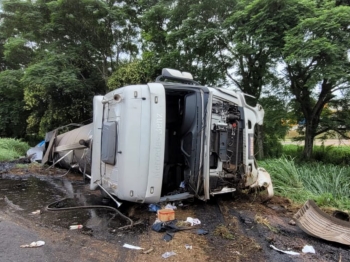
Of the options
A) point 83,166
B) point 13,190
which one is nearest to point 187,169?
point 83,166

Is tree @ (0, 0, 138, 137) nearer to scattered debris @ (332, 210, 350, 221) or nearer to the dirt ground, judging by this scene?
the dirt ground

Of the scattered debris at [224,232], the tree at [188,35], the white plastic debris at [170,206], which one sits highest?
the tree at [188,35]

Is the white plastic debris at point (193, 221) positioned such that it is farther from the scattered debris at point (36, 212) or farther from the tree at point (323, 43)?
the tree at point (323, 43)

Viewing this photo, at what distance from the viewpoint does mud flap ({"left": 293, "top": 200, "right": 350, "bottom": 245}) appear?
2922 millimetres

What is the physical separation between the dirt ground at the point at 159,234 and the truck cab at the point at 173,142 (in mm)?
345

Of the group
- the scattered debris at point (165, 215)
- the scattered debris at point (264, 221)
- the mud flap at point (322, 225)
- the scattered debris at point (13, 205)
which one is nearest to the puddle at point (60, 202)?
the scattered debris at point (13, 205)

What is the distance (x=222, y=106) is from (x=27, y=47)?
1317cm

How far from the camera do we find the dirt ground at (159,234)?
259 centimetres

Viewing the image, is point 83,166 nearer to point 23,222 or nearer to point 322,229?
point 23,222

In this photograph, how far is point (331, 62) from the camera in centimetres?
679

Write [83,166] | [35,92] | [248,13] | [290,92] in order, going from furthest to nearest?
[35,92] < [290,92] < [248,13] < [83,166]

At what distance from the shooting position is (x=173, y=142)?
4.36 m

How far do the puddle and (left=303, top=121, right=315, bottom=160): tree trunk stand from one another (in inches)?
327

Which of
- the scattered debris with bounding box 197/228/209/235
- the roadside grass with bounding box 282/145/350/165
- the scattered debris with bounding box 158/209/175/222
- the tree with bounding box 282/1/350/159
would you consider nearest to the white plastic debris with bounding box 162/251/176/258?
the scattered debris with bounding box 197/228/209/235
